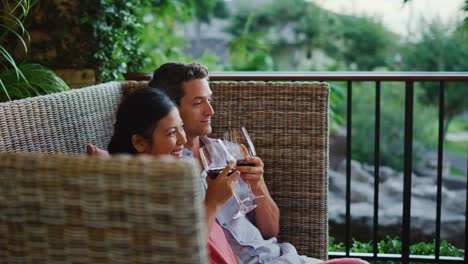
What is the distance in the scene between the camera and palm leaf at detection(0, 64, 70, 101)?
8.02 ft

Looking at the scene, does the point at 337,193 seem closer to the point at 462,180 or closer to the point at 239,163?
the point at 462,180

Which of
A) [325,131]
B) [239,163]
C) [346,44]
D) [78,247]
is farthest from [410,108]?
[346,44]

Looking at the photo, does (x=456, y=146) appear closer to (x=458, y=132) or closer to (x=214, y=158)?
(x=458, y=132)

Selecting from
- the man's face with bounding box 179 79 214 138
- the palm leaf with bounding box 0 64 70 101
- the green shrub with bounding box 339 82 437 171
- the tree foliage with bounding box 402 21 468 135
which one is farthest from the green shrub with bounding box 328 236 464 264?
the tree foliage with bounding box 402 21 468 135

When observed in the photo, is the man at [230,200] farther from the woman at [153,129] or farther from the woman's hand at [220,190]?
the woman's hand at [220,190]

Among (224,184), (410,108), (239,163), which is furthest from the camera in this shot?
(410,108)

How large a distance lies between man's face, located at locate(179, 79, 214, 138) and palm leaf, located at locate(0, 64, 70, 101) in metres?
0.66

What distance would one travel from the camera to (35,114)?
1800mm

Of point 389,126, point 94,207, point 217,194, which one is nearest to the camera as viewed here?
point 94,207

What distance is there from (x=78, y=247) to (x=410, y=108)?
6.81ft

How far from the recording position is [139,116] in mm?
1744

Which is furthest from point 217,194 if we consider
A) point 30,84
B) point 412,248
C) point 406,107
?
point 412,248

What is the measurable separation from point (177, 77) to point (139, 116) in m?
0.39

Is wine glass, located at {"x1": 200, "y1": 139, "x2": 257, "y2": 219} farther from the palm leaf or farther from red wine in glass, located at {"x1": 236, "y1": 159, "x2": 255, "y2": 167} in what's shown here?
the palm leaf
